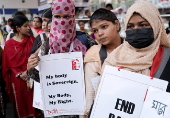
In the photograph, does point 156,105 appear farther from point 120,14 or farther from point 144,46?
point 120,14

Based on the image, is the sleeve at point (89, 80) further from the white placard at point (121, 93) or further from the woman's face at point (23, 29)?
the woman's face at point (23, 29)

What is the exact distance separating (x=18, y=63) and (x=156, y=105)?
2838mm

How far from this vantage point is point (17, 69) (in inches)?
141

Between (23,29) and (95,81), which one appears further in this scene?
(23,29)

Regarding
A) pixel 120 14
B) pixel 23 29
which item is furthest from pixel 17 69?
pixel 120 14

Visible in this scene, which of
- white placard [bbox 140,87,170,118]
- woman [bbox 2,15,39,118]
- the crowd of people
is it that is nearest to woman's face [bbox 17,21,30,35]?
woman [bbox 2,15,39,118]

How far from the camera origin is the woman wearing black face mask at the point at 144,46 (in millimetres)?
1291

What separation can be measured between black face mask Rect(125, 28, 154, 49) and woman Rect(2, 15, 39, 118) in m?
2.49

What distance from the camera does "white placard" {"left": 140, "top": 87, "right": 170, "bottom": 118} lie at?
1136 mm

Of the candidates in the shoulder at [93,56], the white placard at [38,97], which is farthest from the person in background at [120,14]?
the shoulder at [93,56]

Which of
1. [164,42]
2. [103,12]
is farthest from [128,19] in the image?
[103,12]

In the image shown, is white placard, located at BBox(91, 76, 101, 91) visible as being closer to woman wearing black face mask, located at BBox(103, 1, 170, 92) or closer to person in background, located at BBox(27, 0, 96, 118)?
woman wearing black face mask, located at BBox(103, 1, 170, 92)

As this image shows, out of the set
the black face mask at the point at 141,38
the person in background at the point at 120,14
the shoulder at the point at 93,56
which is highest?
the person in background at the point at 120,14

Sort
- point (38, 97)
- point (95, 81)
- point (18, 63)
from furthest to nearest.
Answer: point (18, 63) < point (38, 97) < point (95, 81)
